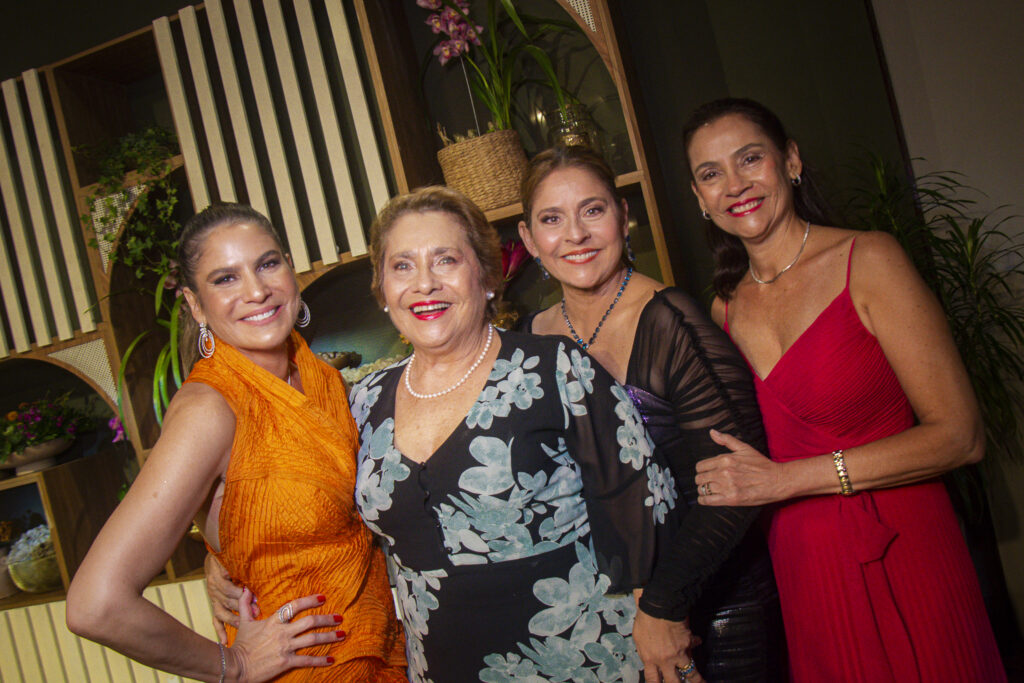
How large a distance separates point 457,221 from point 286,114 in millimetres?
1889

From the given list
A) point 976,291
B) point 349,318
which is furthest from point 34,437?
point 976,291

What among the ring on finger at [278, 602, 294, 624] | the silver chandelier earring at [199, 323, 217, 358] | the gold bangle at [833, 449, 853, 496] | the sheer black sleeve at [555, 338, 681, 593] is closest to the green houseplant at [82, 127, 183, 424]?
the silver chandelier earring at [199, 323, 217, 358]

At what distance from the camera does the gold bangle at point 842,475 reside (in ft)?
4.28

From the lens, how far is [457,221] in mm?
1360

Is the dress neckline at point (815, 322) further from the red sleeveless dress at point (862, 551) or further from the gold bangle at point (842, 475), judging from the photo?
the gold bangle at point (842, 475)

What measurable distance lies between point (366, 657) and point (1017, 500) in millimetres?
2100

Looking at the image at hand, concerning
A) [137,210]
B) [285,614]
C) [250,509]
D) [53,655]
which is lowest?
[53,655]

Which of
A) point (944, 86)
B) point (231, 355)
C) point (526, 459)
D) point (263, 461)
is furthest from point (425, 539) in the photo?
point (944, 86)

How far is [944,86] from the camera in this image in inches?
84.8

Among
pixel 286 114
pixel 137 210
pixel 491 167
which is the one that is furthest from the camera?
pixel 286 114

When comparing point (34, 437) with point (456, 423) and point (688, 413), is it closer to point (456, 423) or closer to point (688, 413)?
point (456, 423)

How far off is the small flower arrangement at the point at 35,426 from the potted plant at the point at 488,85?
2124 mm

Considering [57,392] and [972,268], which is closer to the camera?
[972,268]

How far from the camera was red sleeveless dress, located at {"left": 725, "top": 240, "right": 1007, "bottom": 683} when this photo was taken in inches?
50.5
